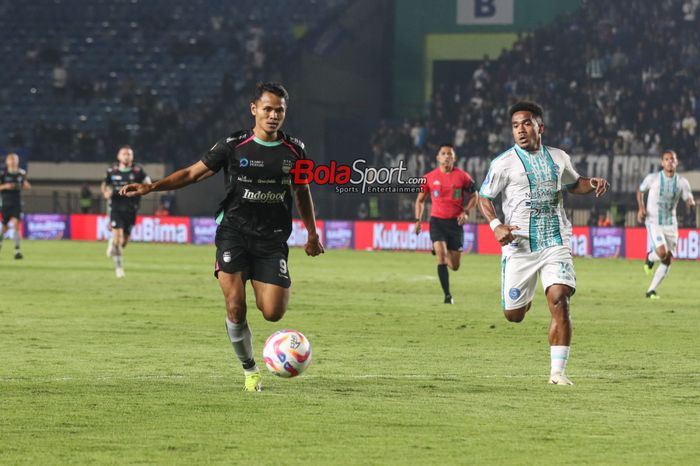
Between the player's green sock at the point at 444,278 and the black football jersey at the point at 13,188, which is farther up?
the black football jersey at the point at 13,188

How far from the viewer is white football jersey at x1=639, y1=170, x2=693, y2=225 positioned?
2278 centimetres

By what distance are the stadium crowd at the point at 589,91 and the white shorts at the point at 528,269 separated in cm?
3314

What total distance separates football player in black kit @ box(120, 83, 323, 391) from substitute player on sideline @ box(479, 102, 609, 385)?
179 cm

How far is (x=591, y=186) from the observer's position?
11.3 metres

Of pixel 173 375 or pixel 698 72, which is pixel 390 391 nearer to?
pixel 173 375

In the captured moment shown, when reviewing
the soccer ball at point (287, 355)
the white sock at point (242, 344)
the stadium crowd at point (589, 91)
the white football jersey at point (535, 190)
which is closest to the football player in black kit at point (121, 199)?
the white football jersey at point (535, 190)

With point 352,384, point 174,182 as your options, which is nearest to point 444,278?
point 352,384

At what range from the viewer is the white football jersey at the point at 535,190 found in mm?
11195

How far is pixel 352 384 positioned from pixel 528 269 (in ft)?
5.74

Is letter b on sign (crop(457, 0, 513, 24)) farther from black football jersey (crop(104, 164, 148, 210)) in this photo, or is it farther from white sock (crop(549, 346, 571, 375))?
white sock (crop(549, 346, 571, 375))

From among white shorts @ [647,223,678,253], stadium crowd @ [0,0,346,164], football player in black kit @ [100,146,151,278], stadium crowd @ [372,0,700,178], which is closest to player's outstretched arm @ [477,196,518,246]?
white shorts @ [647,223,678,253]

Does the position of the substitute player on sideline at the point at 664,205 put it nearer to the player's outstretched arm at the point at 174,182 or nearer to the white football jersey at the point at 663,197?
the white football jersey at the point at 663,197

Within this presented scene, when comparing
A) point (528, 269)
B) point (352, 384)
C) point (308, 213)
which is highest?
point (308, 213)

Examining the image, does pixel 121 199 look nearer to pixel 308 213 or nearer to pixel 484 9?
pixel 308 213
